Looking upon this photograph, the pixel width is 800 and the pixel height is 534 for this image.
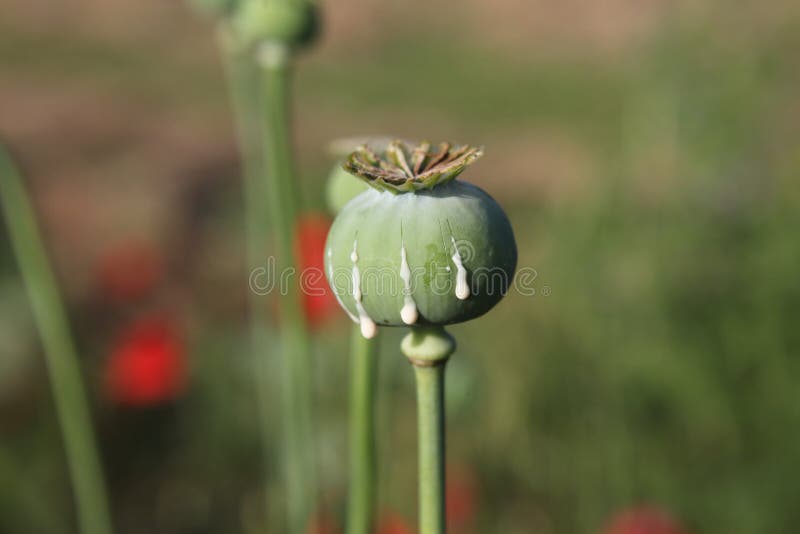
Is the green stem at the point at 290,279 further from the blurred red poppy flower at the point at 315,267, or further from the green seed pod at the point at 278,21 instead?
the blurred red poppy flower at the point at 315,267

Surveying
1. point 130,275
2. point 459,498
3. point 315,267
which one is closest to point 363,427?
point 315,267

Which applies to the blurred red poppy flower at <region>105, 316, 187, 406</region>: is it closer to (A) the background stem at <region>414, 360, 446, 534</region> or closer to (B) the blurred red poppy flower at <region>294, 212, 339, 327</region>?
(B) the blurred red poppy flower at <region>294, 212, 339, 327</region>

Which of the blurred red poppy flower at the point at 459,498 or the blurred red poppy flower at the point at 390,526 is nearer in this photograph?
the blurred red poppy flower at the point at 390,526

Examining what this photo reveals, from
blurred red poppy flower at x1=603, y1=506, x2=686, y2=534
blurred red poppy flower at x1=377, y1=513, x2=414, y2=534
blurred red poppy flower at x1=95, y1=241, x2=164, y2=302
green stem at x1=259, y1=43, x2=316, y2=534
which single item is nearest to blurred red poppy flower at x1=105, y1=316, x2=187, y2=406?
blurred red poppy flower at x1=95, y1=241, x2=164, y2=302

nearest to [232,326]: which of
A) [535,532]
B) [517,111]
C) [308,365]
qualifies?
[535,532]

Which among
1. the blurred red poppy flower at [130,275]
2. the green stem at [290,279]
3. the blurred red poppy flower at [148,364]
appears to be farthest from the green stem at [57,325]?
the blurred red poppy flower at [130,275]

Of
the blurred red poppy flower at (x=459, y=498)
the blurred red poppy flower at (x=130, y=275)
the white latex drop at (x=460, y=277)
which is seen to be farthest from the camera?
the blurred red poppy flower at (x=130, y=275)
